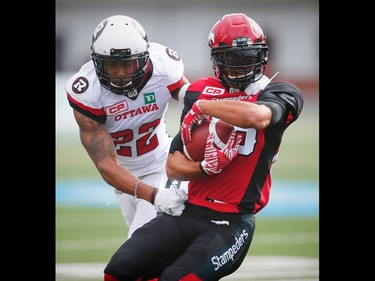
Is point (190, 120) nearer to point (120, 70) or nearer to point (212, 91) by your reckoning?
point (212, 91)

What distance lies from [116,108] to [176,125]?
5.18 metres

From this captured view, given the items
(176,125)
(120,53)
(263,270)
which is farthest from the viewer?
(176,125)

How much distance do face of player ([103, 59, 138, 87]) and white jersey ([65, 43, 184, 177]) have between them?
115 mm

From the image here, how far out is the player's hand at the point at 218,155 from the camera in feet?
8.78

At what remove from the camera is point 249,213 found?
2.82 metres

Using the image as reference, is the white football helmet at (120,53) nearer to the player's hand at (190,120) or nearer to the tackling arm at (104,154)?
the tackling arm at (104,154)

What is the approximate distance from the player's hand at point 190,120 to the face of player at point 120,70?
562 mm

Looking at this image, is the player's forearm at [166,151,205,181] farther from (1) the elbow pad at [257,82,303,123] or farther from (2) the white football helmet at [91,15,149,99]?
(2) the white football helmet at [91,15,149,99]

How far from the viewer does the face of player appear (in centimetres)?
323

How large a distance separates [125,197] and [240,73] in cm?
117

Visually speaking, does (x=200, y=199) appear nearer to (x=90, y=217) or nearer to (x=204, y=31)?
(x=90, y=217)

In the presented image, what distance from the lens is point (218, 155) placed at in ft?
8.77

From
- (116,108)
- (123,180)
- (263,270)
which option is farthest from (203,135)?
(263,270)

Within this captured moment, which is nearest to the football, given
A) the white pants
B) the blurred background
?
the white pants
